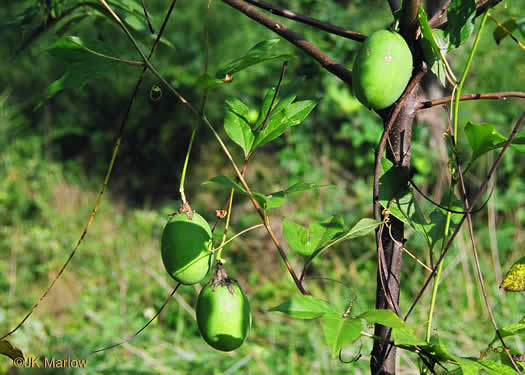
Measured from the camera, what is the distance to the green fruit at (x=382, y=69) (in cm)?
47

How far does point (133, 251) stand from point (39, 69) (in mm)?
1607

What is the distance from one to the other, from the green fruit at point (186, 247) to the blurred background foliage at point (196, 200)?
2.69ft

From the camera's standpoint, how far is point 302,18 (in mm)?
545

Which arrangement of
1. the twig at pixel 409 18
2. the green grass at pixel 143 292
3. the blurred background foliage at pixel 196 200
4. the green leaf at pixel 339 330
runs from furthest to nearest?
1. the blurred background foliage at pixel 196 200
2. the green grass at pixel 143 292
3. the twig at pixel 409 18
4. the green leaf at pixel 339 330

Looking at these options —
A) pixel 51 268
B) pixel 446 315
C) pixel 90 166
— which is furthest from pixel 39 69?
pixel 446 315

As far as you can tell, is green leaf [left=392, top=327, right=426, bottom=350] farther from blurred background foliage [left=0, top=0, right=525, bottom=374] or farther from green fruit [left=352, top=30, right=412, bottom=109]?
blurred background foliage [left=0, top=0, right=525, bottom=374]

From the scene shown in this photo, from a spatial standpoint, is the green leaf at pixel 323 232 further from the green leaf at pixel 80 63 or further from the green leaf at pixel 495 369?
the green leaf at pixel 80 63

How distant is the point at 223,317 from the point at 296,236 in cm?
11

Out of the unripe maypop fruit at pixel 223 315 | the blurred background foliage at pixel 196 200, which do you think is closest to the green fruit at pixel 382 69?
the unripe maypop fruit at pixel 223 315

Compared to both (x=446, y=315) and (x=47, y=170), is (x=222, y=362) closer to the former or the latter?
(x=446, y=315)

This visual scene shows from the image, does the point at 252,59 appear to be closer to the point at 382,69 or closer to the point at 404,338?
the point at 382,69

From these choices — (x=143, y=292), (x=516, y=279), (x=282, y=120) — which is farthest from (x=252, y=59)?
(x=143, y=292)

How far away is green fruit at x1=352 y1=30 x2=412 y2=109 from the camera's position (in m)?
0.47

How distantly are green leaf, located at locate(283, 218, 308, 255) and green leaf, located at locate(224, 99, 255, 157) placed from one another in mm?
96
